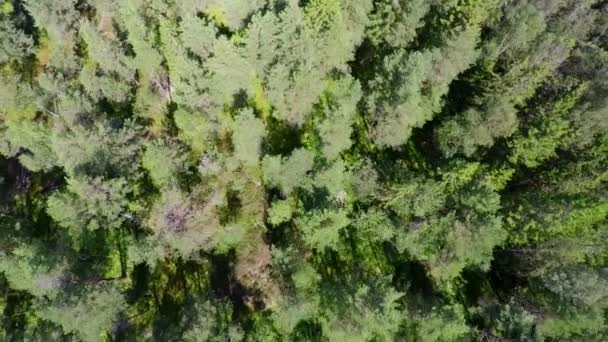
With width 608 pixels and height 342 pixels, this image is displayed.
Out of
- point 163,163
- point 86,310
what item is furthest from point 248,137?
point 86,310

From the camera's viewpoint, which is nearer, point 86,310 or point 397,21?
point 86,310

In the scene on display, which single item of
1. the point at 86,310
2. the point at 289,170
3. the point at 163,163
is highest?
the point at 163,163

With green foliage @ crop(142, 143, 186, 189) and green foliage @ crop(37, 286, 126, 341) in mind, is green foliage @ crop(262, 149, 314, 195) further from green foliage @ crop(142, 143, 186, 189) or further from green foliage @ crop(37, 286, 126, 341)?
green foliage @ crop(37, 286, 126, 341)

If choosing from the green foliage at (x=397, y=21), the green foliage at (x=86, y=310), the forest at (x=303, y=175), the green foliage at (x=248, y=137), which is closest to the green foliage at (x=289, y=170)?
the forest at (x=303, y=175)

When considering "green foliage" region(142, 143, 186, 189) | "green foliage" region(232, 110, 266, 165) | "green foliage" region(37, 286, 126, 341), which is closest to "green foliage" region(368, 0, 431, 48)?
"green foliage" region(232, 110, 266, 165)

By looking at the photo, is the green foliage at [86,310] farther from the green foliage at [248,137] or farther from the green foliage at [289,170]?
the green foliage at [289,170]

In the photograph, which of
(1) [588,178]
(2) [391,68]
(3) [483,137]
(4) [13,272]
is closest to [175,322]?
(4) [13,272]

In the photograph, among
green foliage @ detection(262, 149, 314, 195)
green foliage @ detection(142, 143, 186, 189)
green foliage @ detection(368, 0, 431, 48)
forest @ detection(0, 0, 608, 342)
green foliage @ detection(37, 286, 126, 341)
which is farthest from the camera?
green foliage @ detection(368, 0, 431, 48)

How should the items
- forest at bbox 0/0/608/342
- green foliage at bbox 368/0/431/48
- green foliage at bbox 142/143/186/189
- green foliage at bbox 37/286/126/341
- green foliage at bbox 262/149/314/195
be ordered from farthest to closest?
green foliage at bbox 368/0/431/48 < green foliage at bbox 142/143/186/189 < green foliage at bbox 262/149/314/195 < forest at bbox 0/0/608/342 < green foliage at bbox 37/286/126/341

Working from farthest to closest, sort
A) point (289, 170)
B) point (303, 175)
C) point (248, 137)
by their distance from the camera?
point (303, 175) < point (248, 137) < point (289, 170)

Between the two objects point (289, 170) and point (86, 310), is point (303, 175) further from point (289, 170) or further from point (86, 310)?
point (86, 310)
